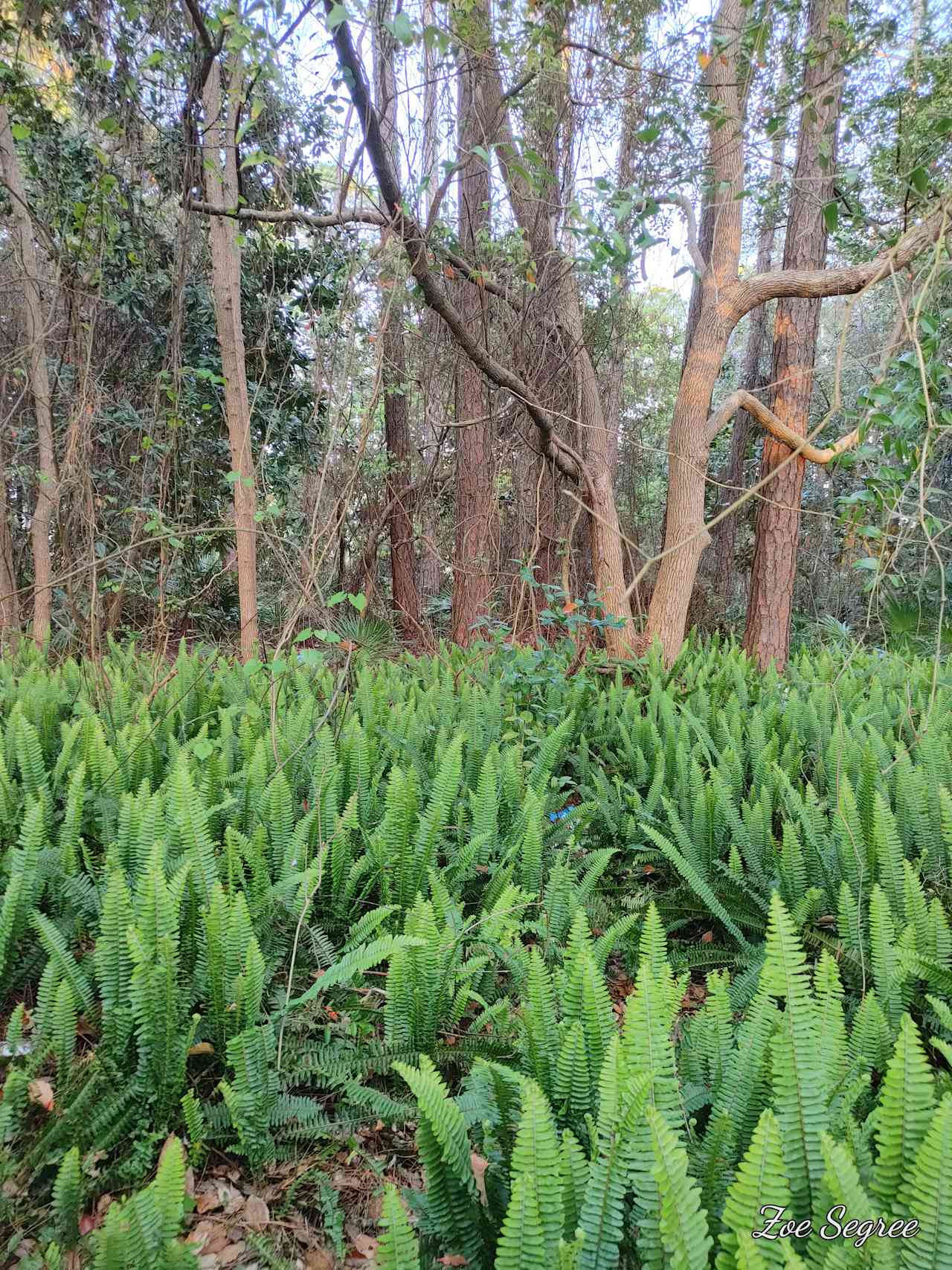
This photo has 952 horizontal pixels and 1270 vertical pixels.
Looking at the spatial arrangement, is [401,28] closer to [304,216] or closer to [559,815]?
[304,216]

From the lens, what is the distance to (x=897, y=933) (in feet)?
6.93

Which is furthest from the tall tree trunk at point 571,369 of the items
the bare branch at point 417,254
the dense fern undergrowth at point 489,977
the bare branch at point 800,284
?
the dense fern undergrowth at point 489,977

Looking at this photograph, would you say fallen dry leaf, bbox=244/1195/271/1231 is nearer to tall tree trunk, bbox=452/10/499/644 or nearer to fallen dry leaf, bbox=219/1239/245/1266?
fallen dry leaf, bbox=219/1239/245/1266

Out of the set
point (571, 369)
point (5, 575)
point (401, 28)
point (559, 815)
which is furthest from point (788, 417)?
point (5, 575)

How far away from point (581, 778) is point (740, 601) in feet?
30.2

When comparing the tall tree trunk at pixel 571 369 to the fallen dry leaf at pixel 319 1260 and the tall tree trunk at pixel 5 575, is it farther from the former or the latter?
the fallen dry leaf at pixel 319 1260

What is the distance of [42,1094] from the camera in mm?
1602

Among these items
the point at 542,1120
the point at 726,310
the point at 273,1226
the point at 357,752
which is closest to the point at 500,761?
the point at 357,752

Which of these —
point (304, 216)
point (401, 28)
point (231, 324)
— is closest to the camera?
point (401, 28)

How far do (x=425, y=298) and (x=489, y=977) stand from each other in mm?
3917

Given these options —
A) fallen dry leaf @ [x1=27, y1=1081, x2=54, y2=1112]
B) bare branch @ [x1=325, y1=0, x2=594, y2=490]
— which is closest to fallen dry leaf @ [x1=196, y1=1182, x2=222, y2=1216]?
fallen dry leaf @ [x1=27, y1=1081, x2=54, y2=1112]

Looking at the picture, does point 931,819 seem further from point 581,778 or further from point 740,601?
point 740,601

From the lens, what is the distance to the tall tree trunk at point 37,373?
206 inches

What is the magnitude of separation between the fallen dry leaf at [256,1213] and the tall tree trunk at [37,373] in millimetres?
4501
